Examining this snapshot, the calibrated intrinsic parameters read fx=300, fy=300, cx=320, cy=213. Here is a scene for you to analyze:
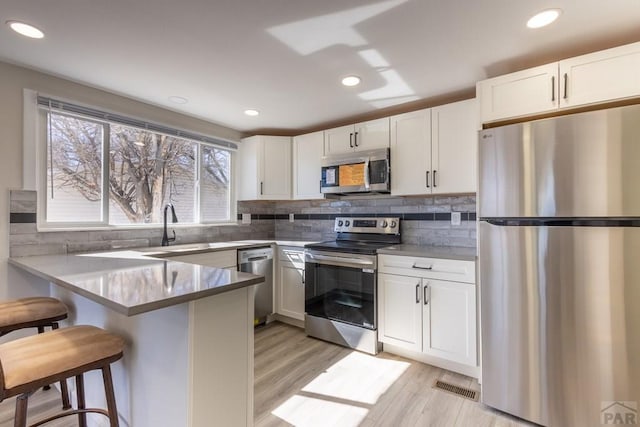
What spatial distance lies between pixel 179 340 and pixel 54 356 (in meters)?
0.49

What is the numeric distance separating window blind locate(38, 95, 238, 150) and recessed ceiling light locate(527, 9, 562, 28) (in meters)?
2.90

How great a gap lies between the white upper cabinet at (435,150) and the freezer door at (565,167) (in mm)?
→ 550

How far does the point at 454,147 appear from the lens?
8.14 feet

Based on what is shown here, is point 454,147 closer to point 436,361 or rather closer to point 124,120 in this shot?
point 436,361

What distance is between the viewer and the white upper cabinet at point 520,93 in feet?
5.98

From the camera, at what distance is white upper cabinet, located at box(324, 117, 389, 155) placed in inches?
112

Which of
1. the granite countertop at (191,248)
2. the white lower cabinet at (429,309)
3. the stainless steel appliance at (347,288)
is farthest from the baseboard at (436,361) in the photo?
the granite countertop at (191,248)

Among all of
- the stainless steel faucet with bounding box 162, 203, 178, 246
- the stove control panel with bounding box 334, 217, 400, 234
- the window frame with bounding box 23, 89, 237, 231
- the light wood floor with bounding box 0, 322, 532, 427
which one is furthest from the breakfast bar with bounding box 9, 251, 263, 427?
the stove control panel with bounding box 334, 217, 400, 234

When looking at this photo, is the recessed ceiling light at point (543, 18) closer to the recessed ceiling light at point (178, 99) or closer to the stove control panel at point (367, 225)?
the stove control panel at point (367, 225)

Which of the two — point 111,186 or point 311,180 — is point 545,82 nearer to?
point 311,180

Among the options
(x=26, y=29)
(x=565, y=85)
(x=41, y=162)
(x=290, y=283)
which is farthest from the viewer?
(x=290, y=283)

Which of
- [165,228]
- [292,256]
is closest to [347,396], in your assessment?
[292,256]

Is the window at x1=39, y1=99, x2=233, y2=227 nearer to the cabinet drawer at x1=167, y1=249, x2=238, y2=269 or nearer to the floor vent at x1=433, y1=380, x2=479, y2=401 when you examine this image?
the cabinet drawer at x1=167, y1=249, x2=238, y2=269

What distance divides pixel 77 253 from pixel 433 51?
9.67 ft
